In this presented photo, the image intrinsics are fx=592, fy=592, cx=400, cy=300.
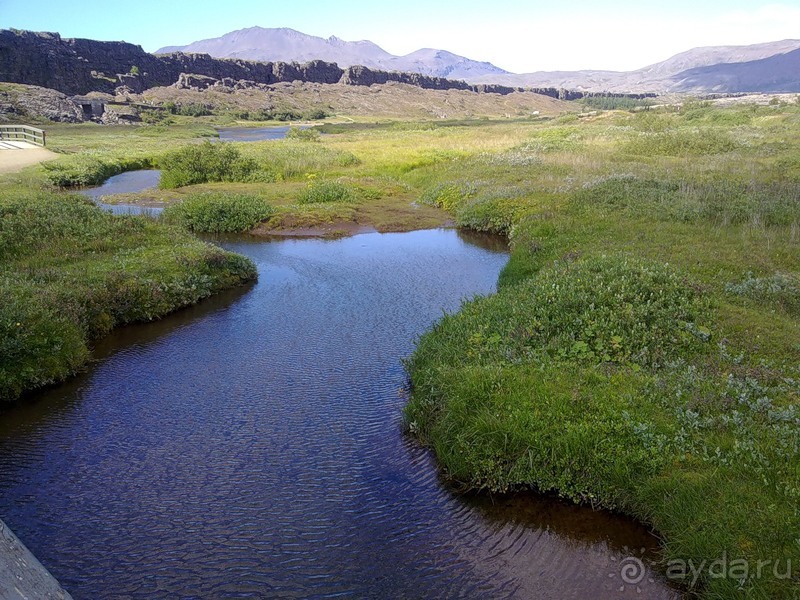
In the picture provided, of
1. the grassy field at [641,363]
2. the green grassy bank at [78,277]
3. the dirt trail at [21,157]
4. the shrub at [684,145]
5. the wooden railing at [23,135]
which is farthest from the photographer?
the wooden railing at [23,135]

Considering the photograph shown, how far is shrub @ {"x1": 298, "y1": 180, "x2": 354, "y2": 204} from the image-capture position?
3027 cm

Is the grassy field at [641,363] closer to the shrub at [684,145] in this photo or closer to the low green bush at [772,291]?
the low green bush at [772,291]

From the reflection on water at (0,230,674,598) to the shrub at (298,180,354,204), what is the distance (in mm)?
17651

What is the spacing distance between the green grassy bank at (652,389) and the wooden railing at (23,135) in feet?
154

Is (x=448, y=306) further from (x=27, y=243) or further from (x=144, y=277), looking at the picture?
Result: (x=27, y=243)

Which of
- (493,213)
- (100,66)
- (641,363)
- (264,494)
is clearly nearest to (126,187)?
(493,213)

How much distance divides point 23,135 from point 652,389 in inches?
2276

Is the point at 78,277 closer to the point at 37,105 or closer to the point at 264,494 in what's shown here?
the point at 264,494

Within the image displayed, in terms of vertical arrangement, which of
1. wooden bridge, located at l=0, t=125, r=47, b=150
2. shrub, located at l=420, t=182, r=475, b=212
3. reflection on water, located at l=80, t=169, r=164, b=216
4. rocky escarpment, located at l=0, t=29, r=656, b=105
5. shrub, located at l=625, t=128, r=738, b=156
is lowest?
reflection on water, located at l=80, t=169, r=164, b=216

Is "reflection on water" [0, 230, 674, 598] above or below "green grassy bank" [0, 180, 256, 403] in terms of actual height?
below

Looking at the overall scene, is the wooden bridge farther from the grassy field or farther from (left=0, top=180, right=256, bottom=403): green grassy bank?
the grassy field

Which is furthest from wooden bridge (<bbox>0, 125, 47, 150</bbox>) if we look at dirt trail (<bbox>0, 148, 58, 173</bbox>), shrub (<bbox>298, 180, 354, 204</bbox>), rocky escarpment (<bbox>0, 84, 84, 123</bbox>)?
rocky escarpment (<bbox>0, 84, 84, 123</bbox>)

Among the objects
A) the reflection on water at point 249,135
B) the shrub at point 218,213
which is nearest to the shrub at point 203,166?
the shrub at point 218,213

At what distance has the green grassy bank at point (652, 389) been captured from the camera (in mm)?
6512
